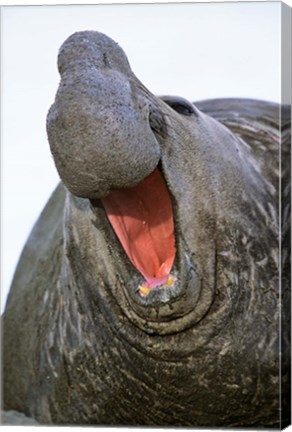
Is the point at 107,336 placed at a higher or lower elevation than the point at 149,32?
lower

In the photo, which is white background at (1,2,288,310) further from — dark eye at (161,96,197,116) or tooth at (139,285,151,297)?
tooth at (139,285,151,297)

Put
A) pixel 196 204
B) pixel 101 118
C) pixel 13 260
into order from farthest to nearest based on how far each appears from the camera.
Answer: pixel 13 260, pixel 196 204, pixel 101 118

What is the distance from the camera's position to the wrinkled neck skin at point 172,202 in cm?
263

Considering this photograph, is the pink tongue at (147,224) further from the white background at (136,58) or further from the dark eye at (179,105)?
the white background at (136,58)

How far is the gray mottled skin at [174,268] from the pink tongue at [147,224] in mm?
30

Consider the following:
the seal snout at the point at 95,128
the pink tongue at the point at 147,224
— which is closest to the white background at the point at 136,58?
the pink tongue at the point at 147,224

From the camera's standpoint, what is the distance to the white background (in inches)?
128

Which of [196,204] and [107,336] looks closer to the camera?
[196,204]

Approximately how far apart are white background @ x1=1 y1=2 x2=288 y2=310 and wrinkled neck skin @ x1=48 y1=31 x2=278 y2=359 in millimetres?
212

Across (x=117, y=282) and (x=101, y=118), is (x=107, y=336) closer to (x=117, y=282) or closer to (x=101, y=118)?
(x=117, y=282)

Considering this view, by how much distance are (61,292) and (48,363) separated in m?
0.23

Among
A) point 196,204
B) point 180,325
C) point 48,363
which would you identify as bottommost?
point 48,363

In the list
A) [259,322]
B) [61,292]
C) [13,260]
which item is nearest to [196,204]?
[259,322]

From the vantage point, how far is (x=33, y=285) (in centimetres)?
387
